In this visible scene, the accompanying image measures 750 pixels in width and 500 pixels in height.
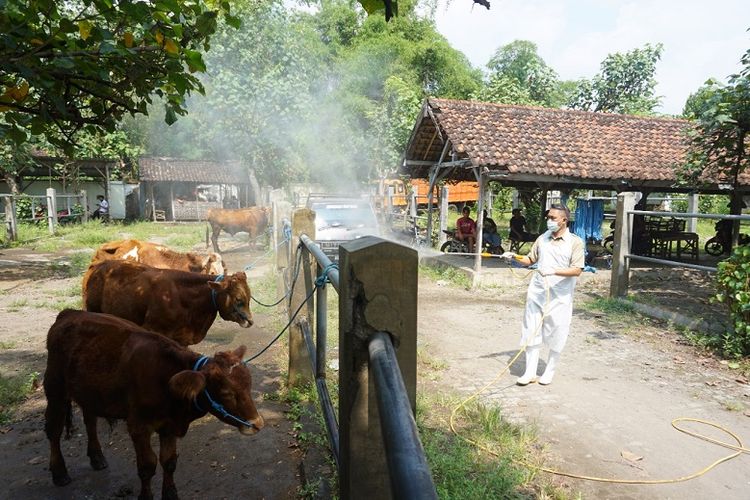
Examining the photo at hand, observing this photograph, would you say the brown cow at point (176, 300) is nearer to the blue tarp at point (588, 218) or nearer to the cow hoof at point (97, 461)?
the cow hoof at point (97, 461)

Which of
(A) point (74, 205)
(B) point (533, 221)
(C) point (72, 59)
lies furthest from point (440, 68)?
(C) point (72, 59)

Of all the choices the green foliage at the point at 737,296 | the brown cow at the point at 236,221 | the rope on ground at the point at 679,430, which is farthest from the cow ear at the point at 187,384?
the brown cow at the point at 236,221

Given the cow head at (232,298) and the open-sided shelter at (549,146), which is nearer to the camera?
the cow head at (232,298)

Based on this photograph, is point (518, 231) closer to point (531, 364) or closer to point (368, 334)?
point (531, 364)

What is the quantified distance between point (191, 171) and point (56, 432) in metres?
29.6

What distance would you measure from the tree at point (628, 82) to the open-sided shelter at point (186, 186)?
67.8 feet

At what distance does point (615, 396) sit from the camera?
494cm

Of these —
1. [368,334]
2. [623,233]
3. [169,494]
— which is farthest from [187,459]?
[623,233]

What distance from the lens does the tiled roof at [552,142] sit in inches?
453

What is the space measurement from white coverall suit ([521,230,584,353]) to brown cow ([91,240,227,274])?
12.2 ft

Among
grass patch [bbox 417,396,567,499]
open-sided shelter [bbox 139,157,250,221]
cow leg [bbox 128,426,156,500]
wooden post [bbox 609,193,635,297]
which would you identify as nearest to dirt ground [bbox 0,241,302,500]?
cow leg [bbox 128,426,156,500]

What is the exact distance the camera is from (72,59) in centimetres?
251

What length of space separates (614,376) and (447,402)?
2144 mm

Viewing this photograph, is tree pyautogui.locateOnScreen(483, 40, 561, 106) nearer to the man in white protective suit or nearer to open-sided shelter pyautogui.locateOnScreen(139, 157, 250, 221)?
open-sided shelter pyautogui.locateOnScreen(139, 157, 250, 221)
